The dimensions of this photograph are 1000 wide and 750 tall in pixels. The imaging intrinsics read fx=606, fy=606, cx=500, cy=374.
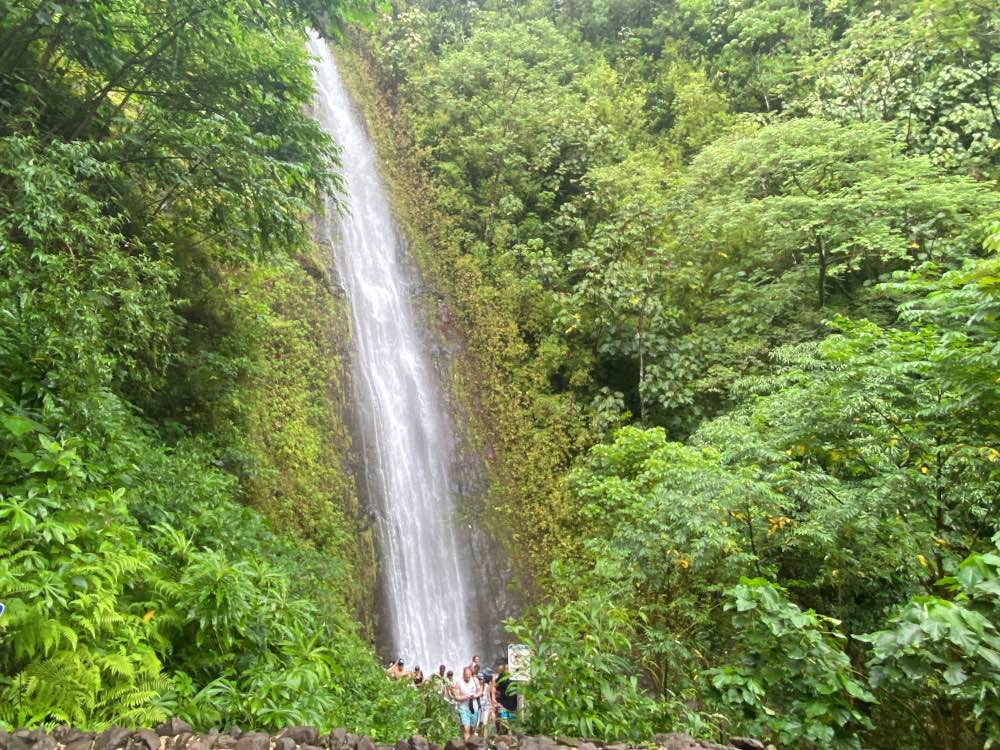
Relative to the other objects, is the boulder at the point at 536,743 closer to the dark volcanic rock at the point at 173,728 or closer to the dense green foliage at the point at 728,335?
the dense green foliage at the point at 728,335

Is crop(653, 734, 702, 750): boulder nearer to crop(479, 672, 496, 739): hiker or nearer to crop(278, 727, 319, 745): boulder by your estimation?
crop(278, 727, 319, 745): boulder

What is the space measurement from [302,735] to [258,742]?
21cm

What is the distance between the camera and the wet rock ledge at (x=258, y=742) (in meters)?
2.59

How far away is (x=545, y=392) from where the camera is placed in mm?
13055

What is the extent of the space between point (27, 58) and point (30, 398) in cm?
435

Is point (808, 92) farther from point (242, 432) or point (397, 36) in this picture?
point (242, 432)

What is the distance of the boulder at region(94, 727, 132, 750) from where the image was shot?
2617mm

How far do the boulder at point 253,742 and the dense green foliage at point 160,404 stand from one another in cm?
48

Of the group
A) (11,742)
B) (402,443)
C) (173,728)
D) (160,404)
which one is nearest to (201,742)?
(173,728)

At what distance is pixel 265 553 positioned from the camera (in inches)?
241

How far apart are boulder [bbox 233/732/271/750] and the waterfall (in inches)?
278

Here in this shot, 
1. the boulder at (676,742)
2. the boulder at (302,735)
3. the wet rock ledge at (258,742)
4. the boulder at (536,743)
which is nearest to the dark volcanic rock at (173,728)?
the wet rock ledge at (258,742)

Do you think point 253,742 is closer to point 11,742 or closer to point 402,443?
point 11,742

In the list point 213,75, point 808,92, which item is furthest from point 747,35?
point 213,75
